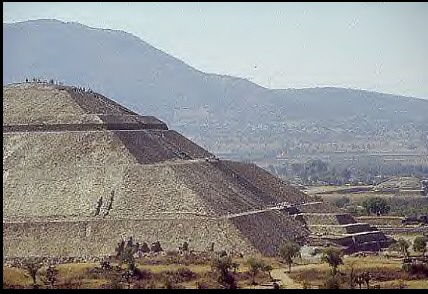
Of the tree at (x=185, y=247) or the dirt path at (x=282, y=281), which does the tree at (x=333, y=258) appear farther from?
the tree at (x=185, y=247)

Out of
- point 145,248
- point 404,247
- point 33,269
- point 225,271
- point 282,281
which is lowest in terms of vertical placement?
point 282,281

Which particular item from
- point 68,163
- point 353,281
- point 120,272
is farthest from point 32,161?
point 353,281

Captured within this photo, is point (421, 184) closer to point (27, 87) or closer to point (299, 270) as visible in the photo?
point (27, 87)

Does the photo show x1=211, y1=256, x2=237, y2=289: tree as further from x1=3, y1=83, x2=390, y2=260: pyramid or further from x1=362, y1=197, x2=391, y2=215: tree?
x1=362, y1=197, x2=391, y2=215: tree

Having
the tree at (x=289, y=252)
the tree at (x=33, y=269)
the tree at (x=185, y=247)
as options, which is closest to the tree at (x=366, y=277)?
the tree at (x=289, y=252)

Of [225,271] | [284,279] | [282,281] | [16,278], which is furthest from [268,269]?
[16,278]

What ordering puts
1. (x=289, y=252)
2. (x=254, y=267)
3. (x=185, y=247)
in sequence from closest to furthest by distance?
(x=254, y=267) < (x=289, y=252) < (x=185, y=247)

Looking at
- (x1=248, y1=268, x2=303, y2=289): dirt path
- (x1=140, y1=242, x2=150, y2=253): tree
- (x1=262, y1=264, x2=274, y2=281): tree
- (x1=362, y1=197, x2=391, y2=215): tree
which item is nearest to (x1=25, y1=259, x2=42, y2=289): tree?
(x1=140, y1=242, x2=150, y2=253): tree

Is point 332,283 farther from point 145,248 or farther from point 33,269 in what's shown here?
point 33,269
